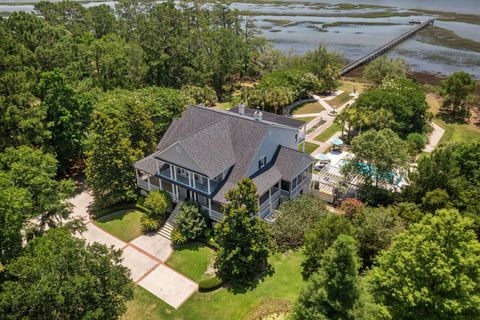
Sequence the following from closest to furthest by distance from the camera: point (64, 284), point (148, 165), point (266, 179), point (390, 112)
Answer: point (64, 284) → point (266, 179) → point (148, 165) → point (390, 112)

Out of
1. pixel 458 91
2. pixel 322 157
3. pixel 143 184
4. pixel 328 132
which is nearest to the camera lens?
pixel 143 184

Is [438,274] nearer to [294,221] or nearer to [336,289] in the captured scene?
[336,289]

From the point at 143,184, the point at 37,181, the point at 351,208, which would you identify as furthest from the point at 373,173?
the point at 37,181

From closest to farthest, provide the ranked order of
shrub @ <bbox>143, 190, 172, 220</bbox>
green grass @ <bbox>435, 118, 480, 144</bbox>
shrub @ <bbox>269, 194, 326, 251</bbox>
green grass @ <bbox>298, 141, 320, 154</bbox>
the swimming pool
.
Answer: shrub @ <bbox>269, 194, 326, 251</bbox>, shrub @ <bbox>143, 190, 172, 220</bbox>, the swimming pool, green grass @ <bbox>298, 141, 320, 154</bbox>, green grass @ <bbox>435, 118, 480, 144</bbox>

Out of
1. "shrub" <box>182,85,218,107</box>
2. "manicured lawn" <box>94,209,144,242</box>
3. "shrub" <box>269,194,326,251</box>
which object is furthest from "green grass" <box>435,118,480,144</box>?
"manicured lawn" <box>94,209,144,242</box>

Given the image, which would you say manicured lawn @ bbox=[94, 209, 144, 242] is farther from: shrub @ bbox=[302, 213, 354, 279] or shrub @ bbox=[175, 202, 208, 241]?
shrub @ bbox=[302, 213, 354, 279]

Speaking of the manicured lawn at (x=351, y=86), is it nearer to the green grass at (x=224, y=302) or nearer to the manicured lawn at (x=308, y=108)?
the manicured lawn at (x=308, y=108)

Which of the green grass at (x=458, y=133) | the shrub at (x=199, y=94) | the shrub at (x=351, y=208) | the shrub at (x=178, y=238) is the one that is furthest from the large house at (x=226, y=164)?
the green grass at (x=458, y=133)
